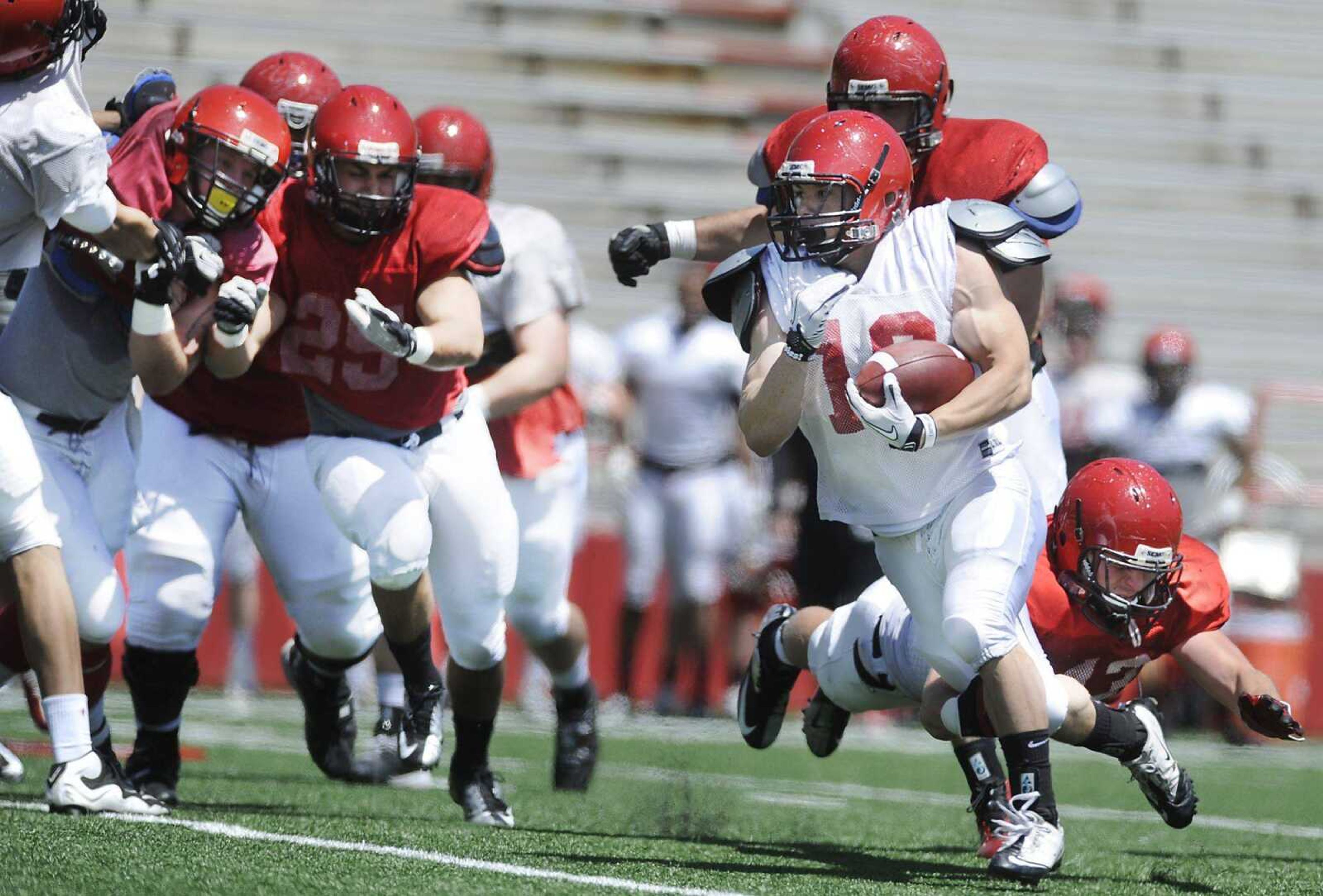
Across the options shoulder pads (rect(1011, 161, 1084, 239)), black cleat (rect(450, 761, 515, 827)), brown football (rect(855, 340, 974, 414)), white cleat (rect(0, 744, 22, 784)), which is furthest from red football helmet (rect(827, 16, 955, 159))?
white cleat (rect(0, 744, 22, 784))

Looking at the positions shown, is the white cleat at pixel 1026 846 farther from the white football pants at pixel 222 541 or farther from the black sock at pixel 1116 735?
the white football pants at pixel 222 541

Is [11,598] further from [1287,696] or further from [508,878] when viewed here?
[1287,696]

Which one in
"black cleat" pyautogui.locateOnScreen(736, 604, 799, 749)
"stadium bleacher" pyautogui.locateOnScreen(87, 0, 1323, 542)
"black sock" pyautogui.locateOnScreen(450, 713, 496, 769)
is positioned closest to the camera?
"black sock" pyautogui.locateOnScreen(450, 713, 496, 769)

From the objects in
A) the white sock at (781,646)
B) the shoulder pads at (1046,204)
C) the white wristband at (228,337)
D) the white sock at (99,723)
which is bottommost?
the white sock at (99,723)

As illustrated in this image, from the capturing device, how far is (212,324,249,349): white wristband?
3988mm

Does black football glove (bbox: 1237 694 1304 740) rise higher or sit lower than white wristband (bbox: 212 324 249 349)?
lower

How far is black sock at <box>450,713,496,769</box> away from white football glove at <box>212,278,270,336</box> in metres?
1.13

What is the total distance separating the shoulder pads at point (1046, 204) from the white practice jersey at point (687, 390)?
4184 millimetres

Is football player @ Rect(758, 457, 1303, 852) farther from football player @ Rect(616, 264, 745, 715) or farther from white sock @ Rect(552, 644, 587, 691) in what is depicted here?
football player @ Rect(616, 264, 745, 715)

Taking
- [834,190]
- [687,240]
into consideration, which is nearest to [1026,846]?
[834,190]

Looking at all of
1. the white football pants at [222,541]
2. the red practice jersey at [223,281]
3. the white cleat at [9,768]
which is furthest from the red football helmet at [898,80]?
the white cleat at [9,768]

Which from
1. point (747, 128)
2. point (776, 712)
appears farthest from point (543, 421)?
point (747, 128)

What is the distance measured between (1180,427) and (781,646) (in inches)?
158

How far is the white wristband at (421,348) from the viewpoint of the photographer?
3.95m
